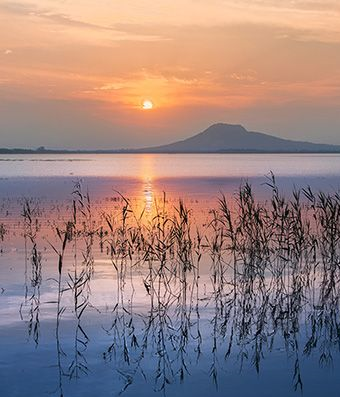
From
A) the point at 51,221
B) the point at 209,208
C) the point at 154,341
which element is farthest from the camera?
the point at 209,208

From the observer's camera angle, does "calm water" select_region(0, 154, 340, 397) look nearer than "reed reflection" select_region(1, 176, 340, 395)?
Yes

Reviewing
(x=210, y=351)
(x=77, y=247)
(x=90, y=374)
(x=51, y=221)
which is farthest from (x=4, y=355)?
(x=51, y=221)

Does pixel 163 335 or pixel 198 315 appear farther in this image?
pixel 198 315

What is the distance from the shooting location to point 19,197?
1667 inches

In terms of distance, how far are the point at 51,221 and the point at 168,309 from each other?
15.8 meters

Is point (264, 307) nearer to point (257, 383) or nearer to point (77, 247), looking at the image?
point (257, 383)

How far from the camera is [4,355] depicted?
10609 millimetres

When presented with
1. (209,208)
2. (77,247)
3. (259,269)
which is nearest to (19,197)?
(209,208)

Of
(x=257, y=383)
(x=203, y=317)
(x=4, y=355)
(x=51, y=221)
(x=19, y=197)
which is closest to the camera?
(x=257, y=383)

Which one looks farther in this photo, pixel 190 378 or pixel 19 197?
pixel 19 197

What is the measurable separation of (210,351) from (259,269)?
17.8 feet

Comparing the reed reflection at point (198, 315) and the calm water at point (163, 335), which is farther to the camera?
the reed reflection at point (198, 315)

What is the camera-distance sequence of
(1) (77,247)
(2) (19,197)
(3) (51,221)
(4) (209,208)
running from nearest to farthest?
(1) (77,247), (3) (51,221), (4) (209,208), (2) (19,197)

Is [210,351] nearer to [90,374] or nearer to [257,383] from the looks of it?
[257,383]
